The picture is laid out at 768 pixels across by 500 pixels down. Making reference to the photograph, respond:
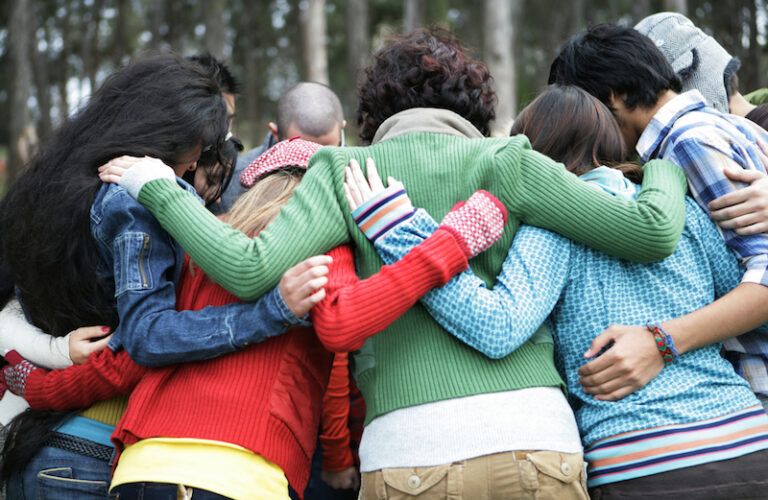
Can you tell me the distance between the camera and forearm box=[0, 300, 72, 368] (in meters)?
2.53

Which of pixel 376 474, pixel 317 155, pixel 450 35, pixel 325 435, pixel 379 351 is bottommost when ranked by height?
pixel 325 435

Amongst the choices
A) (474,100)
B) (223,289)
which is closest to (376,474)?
(223,289)

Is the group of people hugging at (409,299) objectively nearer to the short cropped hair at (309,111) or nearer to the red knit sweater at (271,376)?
the red knit sweater at (271,376)

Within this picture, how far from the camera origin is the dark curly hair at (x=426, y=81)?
8.24 ft

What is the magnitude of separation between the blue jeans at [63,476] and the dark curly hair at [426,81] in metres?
1.41

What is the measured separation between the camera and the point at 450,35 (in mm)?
2730

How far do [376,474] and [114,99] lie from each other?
5.00 ft

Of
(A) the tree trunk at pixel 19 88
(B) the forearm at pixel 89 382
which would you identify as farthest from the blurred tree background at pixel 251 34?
(B) the forearm at pixel 89 382

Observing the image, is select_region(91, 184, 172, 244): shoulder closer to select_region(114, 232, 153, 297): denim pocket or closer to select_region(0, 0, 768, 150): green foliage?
select_region(114, 232, 153, 297): denim pocket

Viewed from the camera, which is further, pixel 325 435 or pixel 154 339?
pixel 325 435

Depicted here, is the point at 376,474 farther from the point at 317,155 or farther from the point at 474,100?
the point at 474,100

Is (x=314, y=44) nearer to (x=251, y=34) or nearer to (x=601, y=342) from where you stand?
(x=601, y=342)

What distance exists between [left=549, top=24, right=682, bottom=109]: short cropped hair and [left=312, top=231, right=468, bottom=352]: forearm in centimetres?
113

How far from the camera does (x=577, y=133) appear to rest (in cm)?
254
